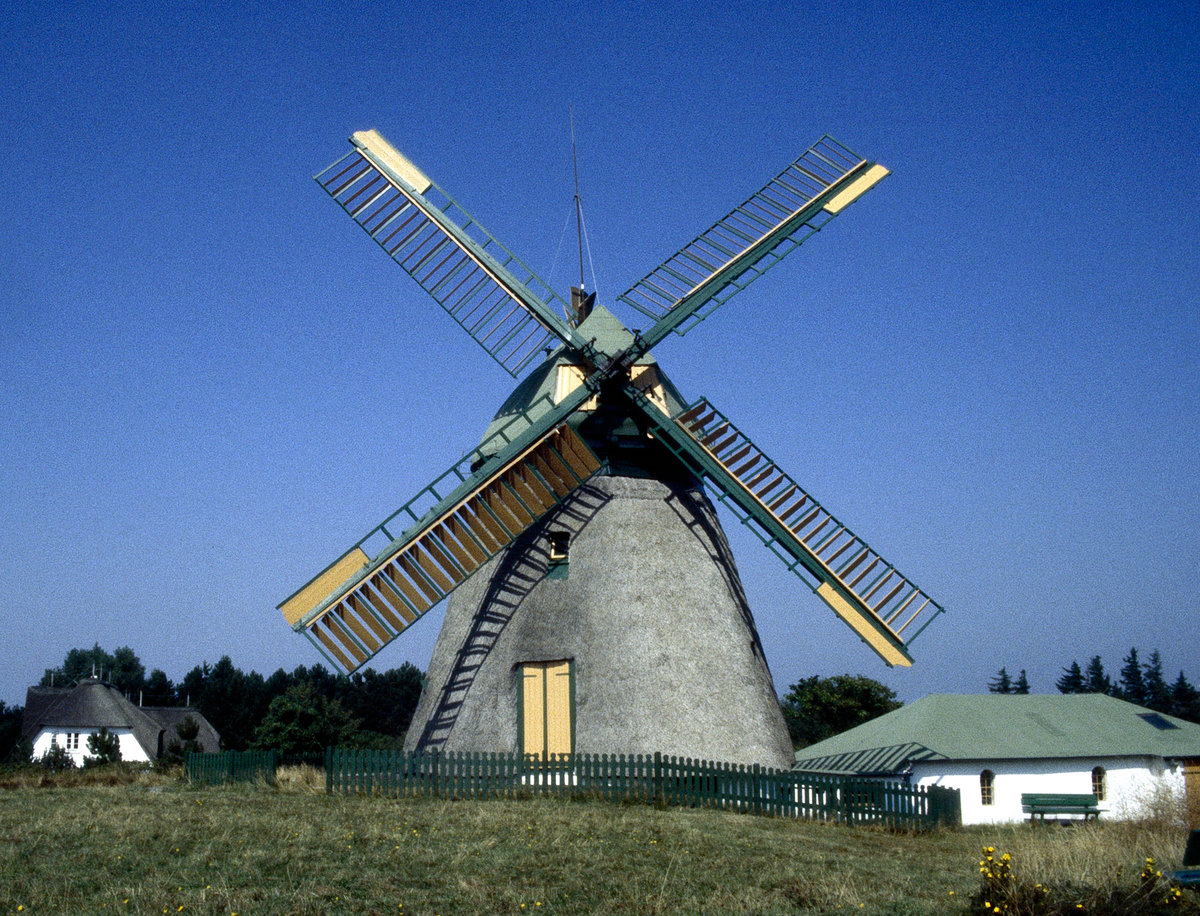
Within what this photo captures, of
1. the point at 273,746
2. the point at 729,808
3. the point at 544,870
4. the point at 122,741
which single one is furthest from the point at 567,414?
the point at 122,741

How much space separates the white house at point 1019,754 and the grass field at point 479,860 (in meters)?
6.54

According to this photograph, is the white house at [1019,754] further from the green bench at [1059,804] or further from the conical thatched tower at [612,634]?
the conical thatched tower at [612,634]

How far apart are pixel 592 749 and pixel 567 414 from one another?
5.44 meters

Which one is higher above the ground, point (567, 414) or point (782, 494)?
point (567, 414)

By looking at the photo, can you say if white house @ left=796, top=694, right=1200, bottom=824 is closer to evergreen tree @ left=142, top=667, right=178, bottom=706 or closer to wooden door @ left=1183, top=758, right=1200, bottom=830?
wooden door @ left=1183, top=758, right=1200, bottom=830

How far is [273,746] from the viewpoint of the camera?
3012cm

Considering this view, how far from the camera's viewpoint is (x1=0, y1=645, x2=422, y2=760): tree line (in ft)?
99.0

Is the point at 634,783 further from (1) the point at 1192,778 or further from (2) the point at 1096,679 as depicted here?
(2) the point at 1096,679

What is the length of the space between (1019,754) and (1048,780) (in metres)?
1.10

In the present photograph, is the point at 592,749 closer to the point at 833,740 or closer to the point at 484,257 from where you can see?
the point at 484,257

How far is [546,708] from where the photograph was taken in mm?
19359

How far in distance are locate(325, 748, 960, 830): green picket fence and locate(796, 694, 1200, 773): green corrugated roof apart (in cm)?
526

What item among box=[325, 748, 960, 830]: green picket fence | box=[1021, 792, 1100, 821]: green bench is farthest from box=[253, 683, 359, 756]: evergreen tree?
box=[1021, 792, 1100, 821]: green bench

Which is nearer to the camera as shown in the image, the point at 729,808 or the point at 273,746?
the point at 729,808
